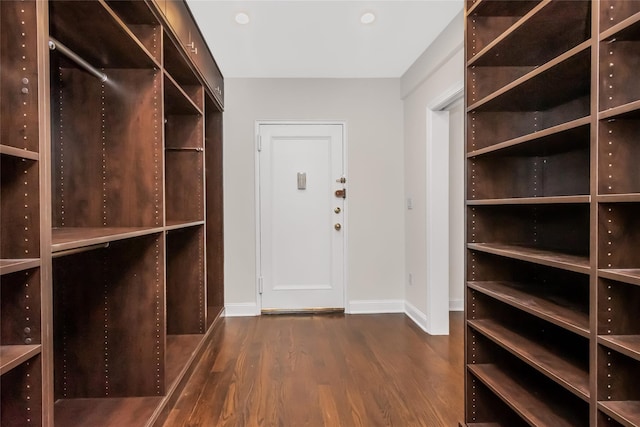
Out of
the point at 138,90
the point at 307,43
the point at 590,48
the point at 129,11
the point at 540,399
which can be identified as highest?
the point at 307,43

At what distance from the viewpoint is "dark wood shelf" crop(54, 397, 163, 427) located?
→ 1.61 m

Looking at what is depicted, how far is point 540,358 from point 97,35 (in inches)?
83.7

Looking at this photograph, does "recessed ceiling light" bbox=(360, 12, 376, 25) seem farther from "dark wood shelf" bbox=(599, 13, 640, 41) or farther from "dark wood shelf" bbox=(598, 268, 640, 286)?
"dark wood shelf" bbox=(598, 268, 640, 286)

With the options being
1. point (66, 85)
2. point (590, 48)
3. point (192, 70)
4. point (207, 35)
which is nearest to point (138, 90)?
point (66, 85)

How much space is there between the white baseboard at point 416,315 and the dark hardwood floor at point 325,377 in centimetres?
7

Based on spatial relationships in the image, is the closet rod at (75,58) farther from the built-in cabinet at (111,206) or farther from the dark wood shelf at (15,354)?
the dark wood shelf at (15,354)

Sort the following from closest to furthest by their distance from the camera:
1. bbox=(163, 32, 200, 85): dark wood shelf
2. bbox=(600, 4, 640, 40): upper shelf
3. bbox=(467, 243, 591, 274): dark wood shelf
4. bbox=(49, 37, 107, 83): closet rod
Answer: bbox=(600, 4, 640, 40): upper shelf
bbox=(467, 243, 591, 274): dark wood shelf
bbox=(49, 37, 107, 83): closet rod
bbox=(163, 32, 200, 85): dark wood shelf

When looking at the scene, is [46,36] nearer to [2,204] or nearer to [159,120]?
[2,204]

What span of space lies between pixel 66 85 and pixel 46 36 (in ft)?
3.07

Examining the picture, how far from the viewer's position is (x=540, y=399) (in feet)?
4.52

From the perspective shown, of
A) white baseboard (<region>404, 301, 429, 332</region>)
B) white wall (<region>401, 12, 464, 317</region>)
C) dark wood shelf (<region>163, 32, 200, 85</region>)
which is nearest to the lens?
dark wood shelf (<region>163, 32, 200, 85</region>)

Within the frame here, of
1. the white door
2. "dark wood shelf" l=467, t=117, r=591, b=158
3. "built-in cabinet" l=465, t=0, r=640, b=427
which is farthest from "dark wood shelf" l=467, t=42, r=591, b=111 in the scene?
the white door

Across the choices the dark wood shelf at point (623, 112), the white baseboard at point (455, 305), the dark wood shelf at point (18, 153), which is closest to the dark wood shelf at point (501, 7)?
the dark wood shelf at point (623, 112)

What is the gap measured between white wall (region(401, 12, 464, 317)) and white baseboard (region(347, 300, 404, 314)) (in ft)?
0.46
